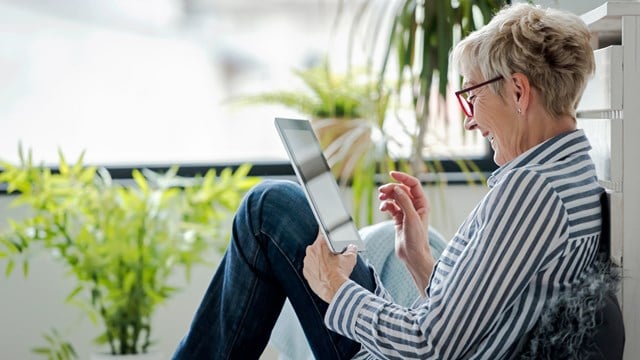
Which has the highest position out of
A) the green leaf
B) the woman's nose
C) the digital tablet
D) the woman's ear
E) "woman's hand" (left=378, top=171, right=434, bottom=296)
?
the woman's ear

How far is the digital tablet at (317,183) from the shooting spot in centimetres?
154

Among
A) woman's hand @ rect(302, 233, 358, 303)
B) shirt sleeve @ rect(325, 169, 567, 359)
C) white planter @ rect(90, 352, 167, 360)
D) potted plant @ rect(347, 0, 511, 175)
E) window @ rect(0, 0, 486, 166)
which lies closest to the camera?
shirt sleeve @ rect(325, 169, 567, 359)

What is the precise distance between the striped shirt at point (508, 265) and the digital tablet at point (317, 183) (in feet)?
0.60

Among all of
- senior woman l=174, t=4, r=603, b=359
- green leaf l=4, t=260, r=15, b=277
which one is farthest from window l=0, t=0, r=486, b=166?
senior woman l=174, t=4, r=603, b=359

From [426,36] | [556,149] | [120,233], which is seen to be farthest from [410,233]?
[120,233]

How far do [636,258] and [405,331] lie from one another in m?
0.38

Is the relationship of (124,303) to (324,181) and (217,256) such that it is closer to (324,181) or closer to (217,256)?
(217,256)

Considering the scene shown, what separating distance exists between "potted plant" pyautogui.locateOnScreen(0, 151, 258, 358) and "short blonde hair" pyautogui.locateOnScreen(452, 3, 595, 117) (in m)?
1.66

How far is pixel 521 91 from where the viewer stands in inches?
55.2

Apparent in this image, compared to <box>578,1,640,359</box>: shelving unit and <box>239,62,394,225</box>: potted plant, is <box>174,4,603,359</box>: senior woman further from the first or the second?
<box>239,62,394,225</box>: potted plant

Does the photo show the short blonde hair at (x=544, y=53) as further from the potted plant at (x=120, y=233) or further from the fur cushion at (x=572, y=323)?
the potted plant at (x=120, y=233)

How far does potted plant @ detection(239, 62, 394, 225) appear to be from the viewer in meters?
2.88

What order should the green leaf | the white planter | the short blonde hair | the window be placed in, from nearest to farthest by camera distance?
the short blonde hair, the white planter, the green leaf, the window

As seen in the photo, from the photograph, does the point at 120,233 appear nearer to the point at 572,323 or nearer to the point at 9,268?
the point at 9,268
